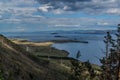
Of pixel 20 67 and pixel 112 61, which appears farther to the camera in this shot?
pixel 20 67

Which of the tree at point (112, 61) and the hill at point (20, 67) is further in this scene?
the hill at point (20, 67)

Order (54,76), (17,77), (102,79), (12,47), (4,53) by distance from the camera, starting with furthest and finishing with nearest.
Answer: (12,47)
(54,76)
(4,53)
(102,79)
(17,77)

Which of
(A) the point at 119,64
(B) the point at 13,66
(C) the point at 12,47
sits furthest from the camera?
(C) the point at 12,47

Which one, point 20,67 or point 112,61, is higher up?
point 112,61

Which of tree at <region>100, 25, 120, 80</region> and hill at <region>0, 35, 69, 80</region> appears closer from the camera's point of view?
tree at <region>100, 25, 120, 80</region>

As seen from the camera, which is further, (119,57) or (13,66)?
(13,66)

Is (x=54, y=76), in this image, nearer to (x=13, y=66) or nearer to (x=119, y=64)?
(x=13, y=66)

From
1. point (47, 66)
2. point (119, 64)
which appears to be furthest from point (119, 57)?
point (47, 66)

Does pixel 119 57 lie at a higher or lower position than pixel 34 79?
higher

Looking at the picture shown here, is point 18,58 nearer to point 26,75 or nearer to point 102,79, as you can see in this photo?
point 26,75
